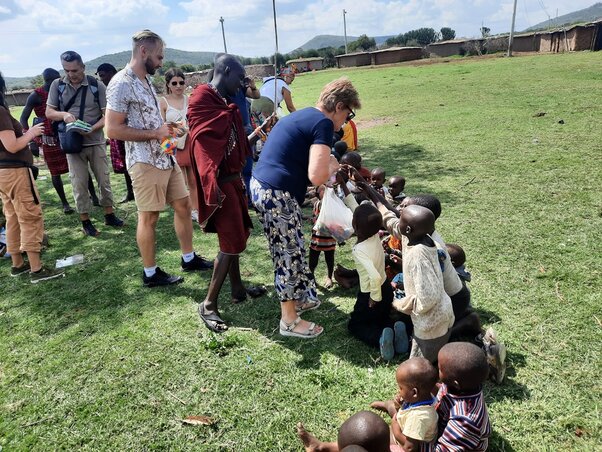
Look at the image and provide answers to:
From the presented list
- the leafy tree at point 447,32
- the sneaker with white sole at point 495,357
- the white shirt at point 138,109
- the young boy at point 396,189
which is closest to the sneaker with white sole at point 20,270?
the white shirt at point 138,109

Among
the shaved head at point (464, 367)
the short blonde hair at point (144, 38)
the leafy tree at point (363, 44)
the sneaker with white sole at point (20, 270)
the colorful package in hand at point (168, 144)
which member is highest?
the leafy tree at point (363, 44)

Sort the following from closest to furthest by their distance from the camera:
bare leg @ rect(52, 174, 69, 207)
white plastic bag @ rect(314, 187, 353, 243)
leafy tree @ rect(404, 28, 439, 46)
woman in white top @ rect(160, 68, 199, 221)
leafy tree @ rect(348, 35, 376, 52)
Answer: white plastic bag @ rect(314, 187, 353, 243) < woman in white top @ rect(160, 68, 199, 221) < bare leg @ rect(52, 174, 69, 207) < leafy tree @ rect(348, 35, 376, 52) < leafy tree @ rect(404, 28, 439, 46)

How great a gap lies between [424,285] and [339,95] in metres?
1.46

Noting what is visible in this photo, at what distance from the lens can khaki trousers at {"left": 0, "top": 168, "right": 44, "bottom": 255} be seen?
4.42m

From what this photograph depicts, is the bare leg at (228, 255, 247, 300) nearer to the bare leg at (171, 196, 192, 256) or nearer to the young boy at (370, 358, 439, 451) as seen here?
the bare leg at (171, 196, 192, 256)

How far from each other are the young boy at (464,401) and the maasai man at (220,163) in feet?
6.46

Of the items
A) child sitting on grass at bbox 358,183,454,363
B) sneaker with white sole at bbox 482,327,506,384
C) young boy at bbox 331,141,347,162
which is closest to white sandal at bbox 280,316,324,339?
child sitting on grass at bbox 358,183,454,363

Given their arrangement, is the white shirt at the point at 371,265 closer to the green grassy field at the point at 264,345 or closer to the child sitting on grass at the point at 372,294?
the child sitting on grass at the point at 372,294

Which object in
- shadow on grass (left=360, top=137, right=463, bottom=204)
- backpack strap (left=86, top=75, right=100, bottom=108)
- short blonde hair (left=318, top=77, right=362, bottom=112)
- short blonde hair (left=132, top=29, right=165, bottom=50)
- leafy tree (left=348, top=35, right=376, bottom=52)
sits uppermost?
leafy tree (left=348, top=35, right=376, bottom=52)

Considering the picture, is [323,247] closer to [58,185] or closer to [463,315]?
[463,315]

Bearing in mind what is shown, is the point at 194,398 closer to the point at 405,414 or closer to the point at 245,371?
the point at 245,371

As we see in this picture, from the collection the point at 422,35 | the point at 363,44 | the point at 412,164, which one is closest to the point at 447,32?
the point at 422,35

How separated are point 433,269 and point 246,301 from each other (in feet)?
6.73

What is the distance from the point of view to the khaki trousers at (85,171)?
5.84 meters
